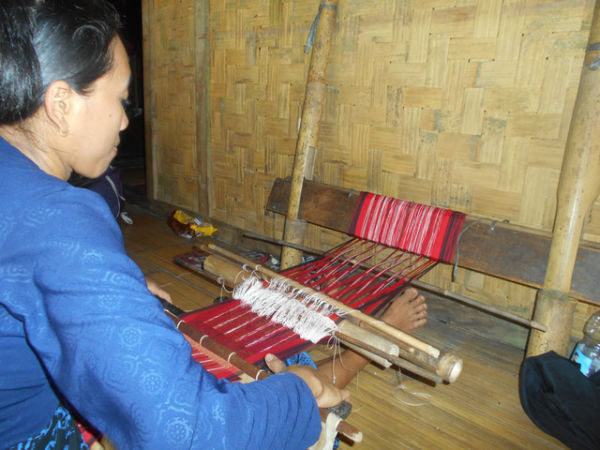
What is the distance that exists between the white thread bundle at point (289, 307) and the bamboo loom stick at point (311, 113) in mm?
950

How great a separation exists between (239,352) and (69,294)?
882mm

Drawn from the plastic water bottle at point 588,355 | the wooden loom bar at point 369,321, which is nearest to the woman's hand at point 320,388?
the wooden loom bar at point 369,321

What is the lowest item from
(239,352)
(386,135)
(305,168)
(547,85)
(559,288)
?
(239,352)

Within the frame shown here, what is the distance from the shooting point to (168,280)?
2.94 m

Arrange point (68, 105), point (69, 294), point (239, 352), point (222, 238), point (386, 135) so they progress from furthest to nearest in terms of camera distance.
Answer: point (222, 238) → point (386, 135) → point (239, 352) → point (68, 105) → point (69, 294)

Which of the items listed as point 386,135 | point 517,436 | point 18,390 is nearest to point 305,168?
point 386,135

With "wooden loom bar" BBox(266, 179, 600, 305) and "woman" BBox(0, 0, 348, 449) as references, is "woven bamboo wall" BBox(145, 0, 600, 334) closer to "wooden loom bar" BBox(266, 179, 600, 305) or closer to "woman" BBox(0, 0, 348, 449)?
"wooden loom bar" BBox(266, 179, 600, 305)

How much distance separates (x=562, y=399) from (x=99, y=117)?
6.31 ft

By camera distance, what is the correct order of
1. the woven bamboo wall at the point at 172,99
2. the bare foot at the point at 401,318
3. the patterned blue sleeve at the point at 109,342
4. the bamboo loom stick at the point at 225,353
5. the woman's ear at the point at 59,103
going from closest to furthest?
the patterned blue sleeve at the point at 109,342 → the woman's ear at the point at 59,103 → the bamboo loom stick at the point at 225,353 → the bare foot at the point at 401,318 → the woven bamboo wall at the point at 172,99

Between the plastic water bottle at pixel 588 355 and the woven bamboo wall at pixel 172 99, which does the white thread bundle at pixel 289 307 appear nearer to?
the plastic water bottle at pixel 588 355

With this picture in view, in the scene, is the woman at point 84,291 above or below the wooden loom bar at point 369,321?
above

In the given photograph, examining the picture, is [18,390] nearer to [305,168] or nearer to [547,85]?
[305,168]

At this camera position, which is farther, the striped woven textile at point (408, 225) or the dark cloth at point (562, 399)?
the striped woven textile at point (408, 225)

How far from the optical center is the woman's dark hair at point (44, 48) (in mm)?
652
